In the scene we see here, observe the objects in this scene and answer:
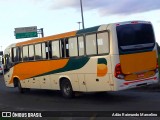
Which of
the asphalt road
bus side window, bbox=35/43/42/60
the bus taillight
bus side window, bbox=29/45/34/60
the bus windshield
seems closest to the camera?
the asphalt road

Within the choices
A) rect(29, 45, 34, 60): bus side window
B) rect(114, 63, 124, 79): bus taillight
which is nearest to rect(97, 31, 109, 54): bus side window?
rect(114, 63, 124, 79): bus taillight

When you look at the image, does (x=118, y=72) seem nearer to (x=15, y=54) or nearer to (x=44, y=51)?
(x=44, y=51)

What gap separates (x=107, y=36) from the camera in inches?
622

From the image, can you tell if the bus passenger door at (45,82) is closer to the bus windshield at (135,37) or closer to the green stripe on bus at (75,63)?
the green stripe on bus at (75,63)

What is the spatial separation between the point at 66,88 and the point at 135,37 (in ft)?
14.5

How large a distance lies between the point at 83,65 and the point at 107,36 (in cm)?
204

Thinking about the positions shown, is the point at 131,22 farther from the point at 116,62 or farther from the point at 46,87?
the point at 46,87

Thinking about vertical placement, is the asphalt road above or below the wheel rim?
below

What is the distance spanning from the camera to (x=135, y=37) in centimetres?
1622

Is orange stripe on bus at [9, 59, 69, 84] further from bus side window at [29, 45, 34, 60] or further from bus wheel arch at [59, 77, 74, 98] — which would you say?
bus wheel arch at [59, 77, 74, 98]

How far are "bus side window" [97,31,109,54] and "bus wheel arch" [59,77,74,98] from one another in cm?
309

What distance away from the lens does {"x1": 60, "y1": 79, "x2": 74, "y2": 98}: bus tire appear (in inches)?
731

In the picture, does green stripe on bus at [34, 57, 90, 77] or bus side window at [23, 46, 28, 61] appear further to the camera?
bus side window at [23, 46, 28, 61]

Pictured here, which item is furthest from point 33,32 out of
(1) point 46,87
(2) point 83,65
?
(2) point 83,65
